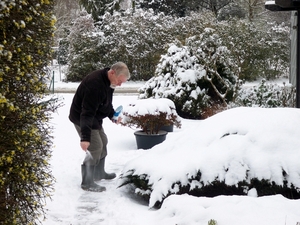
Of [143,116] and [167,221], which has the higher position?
[143,116]

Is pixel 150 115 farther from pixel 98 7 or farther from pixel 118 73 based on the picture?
pixel 98 7

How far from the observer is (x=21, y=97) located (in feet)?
9.80

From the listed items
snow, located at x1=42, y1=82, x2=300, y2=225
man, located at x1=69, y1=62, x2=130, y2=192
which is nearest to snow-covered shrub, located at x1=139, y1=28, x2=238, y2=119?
man, located at x1=69, y1=62, x2=130, y2=192

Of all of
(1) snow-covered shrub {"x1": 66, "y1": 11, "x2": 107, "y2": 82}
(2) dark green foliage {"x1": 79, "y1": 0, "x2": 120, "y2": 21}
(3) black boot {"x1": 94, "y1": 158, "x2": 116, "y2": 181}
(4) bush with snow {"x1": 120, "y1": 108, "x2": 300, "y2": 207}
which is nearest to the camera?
(4) bush with snow {"x1": 120, "y1": 108, "x2": 300, "y2": 207}

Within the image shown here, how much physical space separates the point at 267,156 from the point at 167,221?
139 centimetres

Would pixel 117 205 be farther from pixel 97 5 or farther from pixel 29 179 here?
pixel 97 5

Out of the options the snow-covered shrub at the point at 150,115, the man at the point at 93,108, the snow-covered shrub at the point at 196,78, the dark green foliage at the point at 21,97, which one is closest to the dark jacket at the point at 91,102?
the man at the point at 93,108

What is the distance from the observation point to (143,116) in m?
6.77

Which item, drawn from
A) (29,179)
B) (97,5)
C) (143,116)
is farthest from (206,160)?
(97,5)

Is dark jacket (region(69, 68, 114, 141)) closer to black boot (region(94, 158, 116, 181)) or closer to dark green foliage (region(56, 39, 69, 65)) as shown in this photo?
black boot (region(94, 158, 116, 181))

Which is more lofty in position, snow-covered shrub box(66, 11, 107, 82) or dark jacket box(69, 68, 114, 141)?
snow-covered shrub box(66, 11, 107, 82)

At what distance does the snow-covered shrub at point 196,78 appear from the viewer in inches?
406

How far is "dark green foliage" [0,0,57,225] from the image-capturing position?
8.84ft

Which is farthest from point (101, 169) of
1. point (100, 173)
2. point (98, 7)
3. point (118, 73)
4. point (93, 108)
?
point (98, 7)
